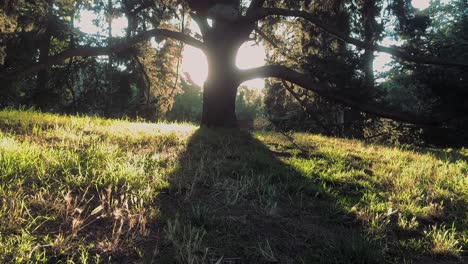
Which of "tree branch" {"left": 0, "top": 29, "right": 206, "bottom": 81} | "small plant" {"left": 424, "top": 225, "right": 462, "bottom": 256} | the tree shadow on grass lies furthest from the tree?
"small plant" {"left": 424, "top": 225, "right": 462, "bottom": 256}

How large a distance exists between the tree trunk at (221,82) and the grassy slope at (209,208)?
Answer: 5.12 meters

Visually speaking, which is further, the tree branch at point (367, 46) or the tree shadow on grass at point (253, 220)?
the tree branch at point (367, 46)

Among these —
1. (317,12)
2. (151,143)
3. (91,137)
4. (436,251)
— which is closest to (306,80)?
(317,12)

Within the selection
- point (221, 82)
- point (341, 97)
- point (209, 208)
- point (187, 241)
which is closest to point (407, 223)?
point (209, 208)

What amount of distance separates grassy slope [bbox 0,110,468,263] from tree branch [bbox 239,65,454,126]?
101 inches

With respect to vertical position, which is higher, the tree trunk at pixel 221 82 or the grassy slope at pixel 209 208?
the tree trunk at pixel 221 82

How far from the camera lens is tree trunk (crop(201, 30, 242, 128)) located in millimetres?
11250

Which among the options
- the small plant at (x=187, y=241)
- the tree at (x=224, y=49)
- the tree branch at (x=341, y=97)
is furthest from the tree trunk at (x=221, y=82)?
the small plant at (x=187, y=241)

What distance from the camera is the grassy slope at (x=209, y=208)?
273 centimetres

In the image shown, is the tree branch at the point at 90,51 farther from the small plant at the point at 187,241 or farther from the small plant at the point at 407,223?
the small plant at the point at 407,223

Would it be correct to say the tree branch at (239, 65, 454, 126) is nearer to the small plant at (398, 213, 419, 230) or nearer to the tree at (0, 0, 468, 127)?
the tree at (0, 0, 468, 127)

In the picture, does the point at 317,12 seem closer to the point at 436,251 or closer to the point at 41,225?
the point at 436,251

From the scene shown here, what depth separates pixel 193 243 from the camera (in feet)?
8.80

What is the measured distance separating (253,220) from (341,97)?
21.9 feet
